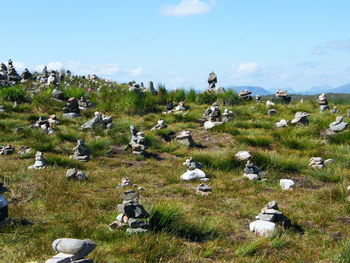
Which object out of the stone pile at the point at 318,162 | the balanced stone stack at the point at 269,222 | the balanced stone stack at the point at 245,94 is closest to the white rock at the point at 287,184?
the stone pile at the point at 318,162

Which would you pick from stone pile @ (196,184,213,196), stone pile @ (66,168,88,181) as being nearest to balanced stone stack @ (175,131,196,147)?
stone pile @ (196,184,213,196)

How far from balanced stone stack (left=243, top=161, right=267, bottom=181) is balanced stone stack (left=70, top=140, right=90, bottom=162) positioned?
3671 millimetres

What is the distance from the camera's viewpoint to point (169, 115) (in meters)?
14.3

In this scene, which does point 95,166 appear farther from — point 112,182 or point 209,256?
point 209,256

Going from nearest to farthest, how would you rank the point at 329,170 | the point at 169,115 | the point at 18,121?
the point at 329,170 → the point at 18,121 → the point at 169,115

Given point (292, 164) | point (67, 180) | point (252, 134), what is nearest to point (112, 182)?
point (67, 180)

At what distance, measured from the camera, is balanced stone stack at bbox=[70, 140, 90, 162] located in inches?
351

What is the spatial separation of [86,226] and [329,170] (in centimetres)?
522

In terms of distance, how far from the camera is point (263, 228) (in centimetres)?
521

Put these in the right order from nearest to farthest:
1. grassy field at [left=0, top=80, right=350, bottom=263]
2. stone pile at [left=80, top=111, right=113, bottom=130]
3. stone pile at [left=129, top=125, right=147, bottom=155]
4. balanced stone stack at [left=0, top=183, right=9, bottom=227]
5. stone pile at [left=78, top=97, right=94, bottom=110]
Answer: grassy field at [left=0, top=80, right=350, bottom=263] → balanced stone stack at [left=0, top=183, right=9, bottom=227] → stone pile at [left=129, top=125, right=147, bottom=155] → stone pile at [left=80, top=111, right=113, bottom=130] → stone pile at [left=78, top=97, right=94, bottom=110]

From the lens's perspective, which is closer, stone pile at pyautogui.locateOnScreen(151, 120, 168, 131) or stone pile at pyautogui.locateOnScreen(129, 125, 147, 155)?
stone pile at pyautogui.locateOnScreen(129, 125, 147, 155)

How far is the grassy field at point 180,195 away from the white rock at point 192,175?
20 centimetres

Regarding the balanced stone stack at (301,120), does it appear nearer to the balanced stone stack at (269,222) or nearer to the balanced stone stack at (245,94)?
the balanced stone stack at (245,94)

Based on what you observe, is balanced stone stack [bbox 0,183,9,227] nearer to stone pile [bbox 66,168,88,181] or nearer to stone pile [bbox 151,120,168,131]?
stone pile [bbox 66,168,88,181]
